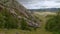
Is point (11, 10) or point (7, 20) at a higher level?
point (11, 10)

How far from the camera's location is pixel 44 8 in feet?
48.3

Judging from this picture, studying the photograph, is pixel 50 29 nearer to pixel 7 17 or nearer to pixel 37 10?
pixel 7 17

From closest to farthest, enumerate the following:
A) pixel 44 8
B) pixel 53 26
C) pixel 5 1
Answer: pixel 53 26 < pixel 5 1 < pixel 44 8

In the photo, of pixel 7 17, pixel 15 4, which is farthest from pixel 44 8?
Answer: pixel 7 17

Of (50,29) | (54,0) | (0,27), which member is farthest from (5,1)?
(54,0)

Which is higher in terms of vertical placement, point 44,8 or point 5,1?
point 5,1

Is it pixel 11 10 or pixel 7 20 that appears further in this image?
pixel 11 10

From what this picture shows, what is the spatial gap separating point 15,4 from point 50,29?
122 inches

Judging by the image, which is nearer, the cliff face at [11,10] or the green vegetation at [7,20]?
the green vegetation at [7,20]

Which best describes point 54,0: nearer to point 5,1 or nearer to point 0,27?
point 5,1

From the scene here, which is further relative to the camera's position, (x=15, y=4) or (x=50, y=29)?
(x=15, y=4)

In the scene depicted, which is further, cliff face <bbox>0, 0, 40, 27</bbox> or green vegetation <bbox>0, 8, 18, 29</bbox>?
cliff face <bbox>0, 0, 40, 27</bbox>

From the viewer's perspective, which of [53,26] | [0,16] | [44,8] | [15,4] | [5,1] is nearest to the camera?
[53,26]

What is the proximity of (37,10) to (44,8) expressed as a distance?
0.51 meters
